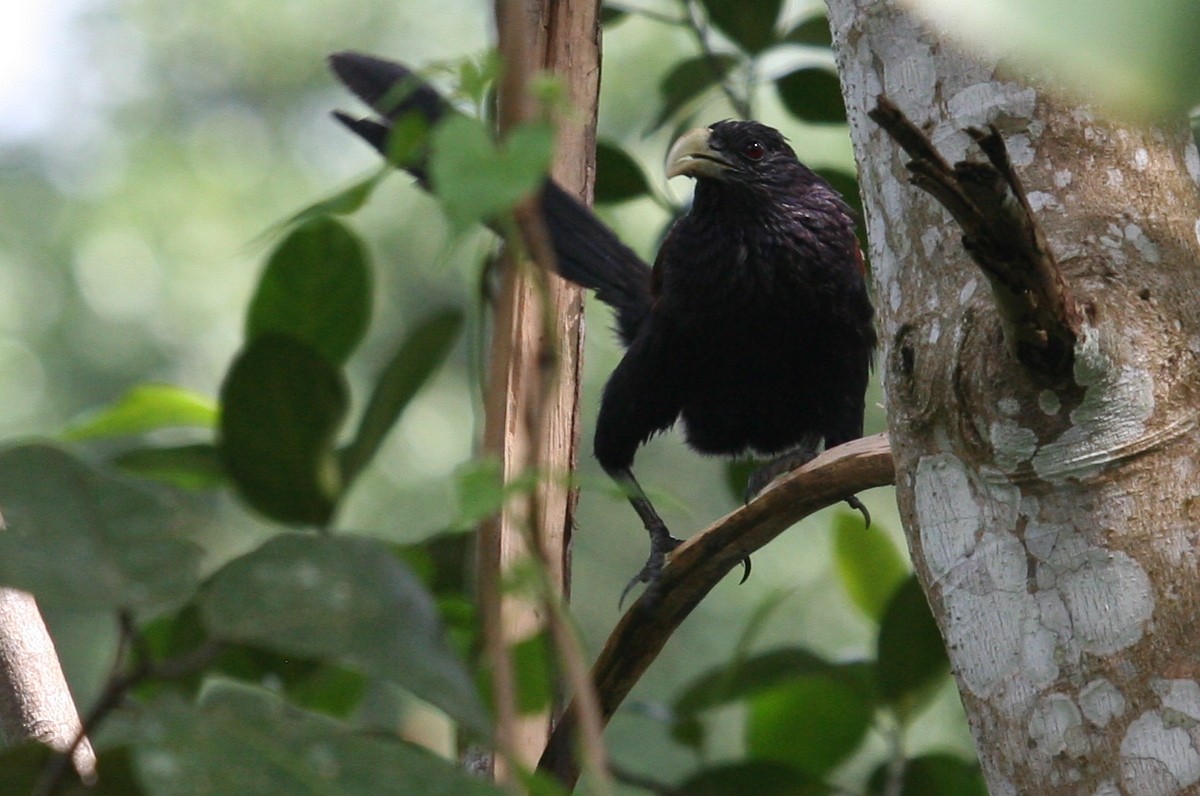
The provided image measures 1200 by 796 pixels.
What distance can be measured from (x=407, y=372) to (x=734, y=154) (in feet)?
6.34

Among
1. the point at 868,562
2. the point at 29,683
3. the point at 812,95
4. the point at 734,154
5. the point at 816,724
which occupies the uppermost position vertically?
the point at 812,95

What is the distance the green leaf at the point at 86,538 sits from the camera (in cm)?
42

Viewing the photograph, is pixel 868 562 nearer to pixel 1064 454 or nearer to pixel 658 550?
pixel 658 550

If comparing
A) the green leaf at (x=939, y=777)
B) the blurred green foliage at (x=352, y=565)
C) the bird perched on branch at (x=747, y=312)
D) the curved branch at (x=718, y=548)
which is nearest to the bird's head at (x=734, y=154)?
the bird perched on branch at (x=747, y=312)

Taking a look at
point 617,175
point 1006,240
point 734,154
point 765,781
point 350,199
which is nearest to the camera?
point 350,199

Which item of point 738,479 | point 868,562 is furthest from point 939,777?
point 738,479

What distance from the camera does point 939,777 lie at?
152cm

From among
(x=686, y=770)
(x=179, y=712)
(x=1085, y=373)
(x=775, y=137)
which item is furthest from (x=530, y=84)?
(x=775, y=137)

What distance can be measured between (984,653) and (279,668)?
0.52 meters

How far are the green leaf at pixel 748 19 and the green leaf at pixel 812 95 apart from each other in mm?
96

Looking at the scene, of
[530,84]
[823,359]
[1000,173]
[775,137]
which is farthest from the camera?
[775,137]

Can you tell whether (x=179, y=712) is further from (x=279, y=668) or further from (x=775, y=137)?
(x=775, y=137)

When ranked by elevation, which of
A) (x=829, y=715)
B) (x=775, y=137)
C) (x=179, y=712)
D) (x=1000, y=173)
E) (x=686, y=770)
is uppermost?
(x=1000, y=173)

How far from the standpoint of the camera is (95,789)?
457 mm
